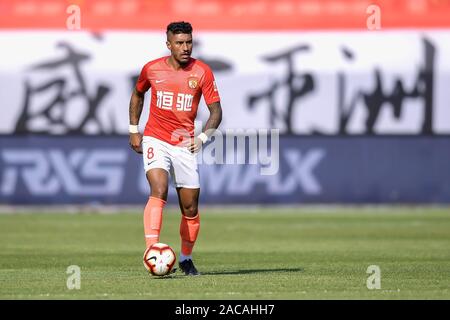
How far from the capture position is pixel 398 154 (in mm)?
29422

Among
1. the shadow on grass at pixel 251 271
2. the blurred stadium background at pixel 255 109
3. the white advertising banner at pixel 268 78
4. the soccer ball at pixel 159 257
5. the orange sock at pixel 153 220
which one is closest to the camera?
the soccer ball at pixel 159 257

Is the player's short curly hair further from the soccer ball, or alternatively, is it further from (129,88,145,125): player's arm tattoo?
the soccer ball

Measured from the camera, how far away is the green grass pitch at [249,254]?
38.7 feet

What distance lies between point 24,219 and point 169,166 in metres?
12.3

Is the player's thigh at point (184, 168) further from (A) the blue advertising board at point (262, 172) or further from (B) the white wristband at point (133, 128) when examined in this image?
(A) the blue advertising board at point (262, 172)

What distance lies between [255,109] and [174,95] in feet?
53.7

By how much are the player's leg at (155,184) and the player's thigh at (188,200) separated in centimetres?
28

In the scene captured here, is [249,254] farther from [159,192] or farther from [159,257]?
[159,257]

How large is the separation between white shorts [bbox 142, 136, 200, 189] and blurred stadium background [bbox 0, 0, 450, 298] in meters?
15.5

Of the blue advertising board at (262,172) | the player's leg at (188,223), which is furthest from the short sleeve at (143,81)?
the blue advertising board at (262,172)

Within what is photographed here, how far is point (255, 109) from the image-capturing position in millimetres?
29641

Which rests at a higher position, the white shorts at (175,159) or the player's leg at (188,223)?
the white shorts at (175,159)

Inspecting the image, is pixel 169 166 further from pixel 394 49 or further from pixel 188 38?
pixel 394 49
